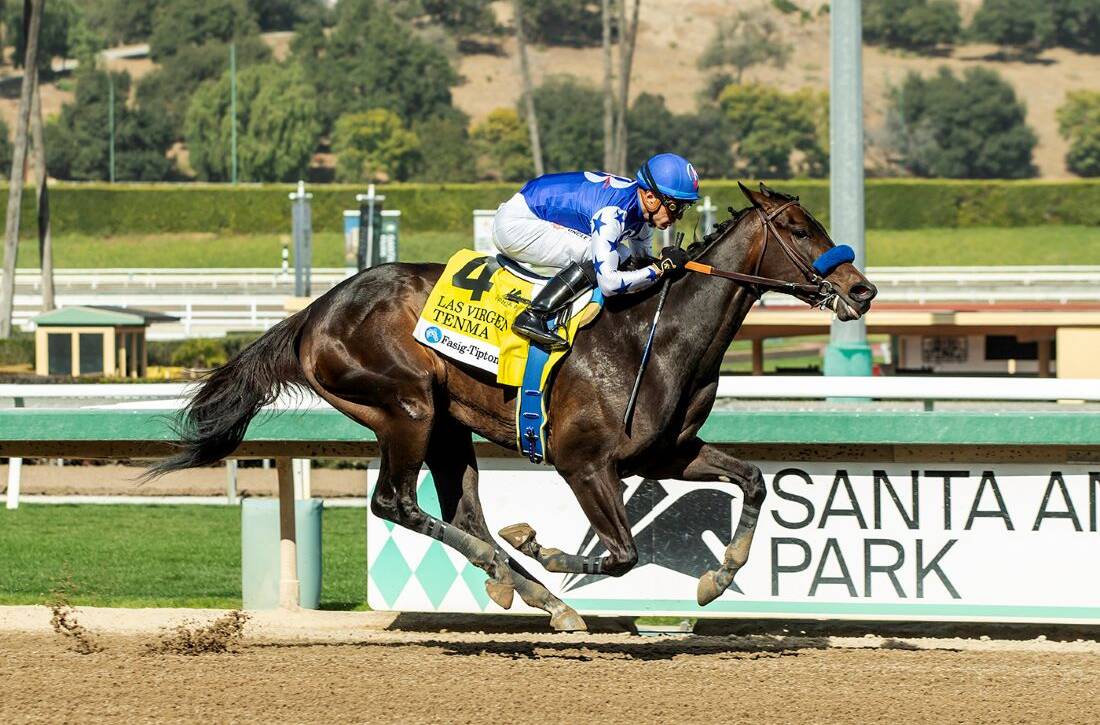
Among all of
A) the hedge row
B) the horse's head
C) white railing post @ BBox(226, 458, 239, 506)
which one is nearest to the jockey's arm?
the horse's head

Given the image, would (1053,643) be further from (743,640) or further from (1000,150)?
(1000,150)

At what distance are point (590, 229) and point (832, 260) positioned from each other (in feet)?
2.94

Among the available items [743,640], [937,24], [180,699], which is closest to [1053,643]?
[743,640]

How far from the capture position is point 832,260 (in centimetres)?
530

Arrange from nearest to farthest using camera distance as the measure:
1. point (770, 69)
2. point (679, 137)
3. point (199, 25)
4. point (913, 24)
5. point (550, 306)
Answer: point (550, 306), point (679, 137), point (199, 25), point (770, 69), point (913, 24)

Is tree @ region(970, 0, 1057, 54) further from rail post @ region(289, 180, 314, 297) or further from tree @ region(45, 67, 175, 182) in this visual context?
rail post @ region(289, 180, 314, 297)

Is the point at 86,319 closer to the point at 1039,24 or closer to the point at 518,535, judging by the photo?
the point at 518,535

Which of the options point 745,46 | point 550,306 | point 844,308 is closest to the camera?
point 844,308

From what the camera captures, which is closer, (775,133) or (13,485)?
(13,485)

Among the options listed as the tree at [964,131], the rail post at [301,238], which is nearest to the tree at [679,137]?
the tree at [964,131]

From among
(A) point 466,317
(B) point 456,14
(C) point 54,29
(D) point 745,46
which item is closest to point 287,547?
(A) point 466,317

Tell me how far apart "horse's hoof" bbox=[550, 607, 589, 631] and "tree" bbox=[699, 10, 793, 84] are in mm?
84270

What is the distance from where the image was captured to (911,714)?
461 cm

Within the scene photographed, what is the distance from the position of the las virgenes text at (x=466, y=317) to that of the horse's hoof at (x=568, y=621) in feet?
3.34
